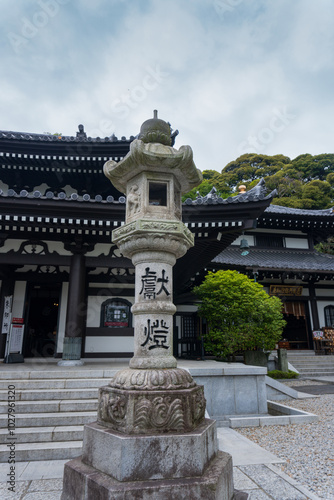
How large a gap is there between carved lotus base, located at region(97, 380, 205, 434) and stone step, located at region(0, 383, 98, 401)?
3.00 metres

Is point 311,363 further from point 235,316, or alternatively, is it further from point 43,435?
point 43,435

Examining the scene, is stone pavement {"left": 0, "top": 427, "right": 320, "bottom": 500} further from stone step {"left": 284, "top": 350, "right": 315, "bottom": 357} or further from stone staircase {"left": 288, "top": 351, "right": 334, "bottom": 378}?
stone step {"left": 284, "top": 350, "right": 315, "bottom": 357}

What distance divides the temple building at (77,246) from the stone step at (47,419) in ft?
10.3

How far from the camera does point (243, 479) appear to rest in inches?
140

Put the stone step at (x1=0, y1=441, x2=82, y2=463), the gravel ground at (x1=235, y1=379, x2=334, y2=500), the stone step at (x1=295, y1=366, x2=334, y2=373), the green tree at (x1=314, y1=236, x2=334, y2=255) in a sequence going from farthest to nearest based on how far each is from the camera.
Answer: the green tree at (x1=314, y1=236, x2=334, y2=255) → the stone step at (x1=295, y1=366, x2=334, y2=373) → the stone step at (x1=0, y1=441, x2=82, y2=463) → the gravel ground at (x1=235, y1=379, x2=334, y2=500)

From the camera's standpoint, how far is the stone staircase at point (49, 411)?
426cm

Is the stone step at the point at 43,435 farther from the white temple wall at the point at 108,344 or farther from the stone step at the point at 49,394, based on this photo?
the white temple wall at the point at 108,344

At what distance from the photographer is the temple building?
8.12 metres

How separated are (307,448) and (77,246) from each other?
7.30 metres

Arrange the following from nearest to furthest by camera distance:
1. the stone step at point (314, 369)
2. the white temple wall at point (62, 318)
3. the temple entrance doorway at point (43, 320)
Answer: the white temple wall at point (62, 318), the temple entrance doorway at point (43, 320), the stone step at point (314, 369)

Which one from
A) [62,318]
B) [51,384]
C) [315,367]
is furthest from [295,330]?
[51,384]

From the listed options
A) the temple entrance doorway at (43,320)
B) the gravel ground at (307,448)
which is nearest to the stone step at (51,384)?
the gravel ground at (307,448)

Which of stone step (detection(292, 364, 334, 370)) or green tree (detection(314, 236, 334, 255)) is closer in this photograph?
stone step (detection(292, 364, 334, 370))

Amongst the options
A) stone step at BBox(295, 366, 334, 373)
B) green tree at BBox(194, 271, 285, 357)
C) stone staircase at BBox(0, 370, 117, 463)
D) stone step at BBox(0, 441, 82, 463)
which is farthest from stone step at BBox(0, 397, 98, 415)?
stone step at BBox(295, 366, 334, 373)
